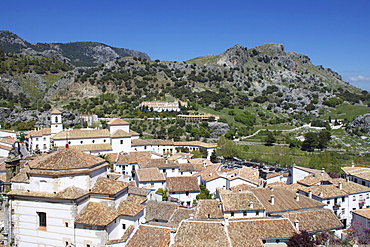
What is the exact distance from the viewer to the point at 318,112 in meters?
115

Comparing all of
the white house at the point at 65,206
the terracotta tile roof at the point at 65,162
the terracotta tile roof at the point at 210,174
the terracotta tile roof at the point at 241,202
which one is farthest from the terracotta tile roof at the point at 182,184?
the terracotta tile roof at the point at 65,162

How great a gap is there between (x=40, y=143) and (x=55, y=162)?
39.5 m

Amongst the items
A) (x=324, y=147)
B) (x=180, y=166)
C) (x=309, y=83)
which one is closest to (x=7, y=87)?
(x=180, y=166)

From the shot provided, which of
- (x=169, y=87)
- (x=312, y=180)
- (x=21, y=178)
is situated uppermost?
(x=169, y=87)

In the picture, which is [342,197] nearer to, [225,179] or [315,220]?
[315,220]

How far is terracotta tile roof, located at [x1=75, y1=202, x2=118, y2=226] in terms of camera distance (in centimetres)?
1402

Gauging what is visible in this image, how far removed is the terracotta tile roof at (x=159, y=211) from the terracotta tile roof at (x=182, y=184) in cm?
573

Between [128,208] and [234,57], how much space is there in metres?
153

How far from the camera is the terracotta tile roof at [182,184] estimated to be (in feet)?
96.7

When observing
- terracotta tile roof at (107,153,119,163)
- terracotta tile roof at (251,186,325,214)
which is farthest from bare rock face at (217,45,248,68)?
terracotta tile roof at (251,186,325,214)

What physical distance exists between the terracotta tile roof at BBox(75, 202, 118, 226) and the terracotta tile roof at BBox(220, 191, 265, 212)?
31.8 feet

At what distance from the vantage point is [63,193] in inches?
569

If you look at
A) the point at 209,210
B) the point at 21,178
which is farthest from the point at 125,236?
the point at 209,210

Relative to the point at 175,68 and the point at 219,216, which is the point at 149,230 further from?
the point at 175,68
